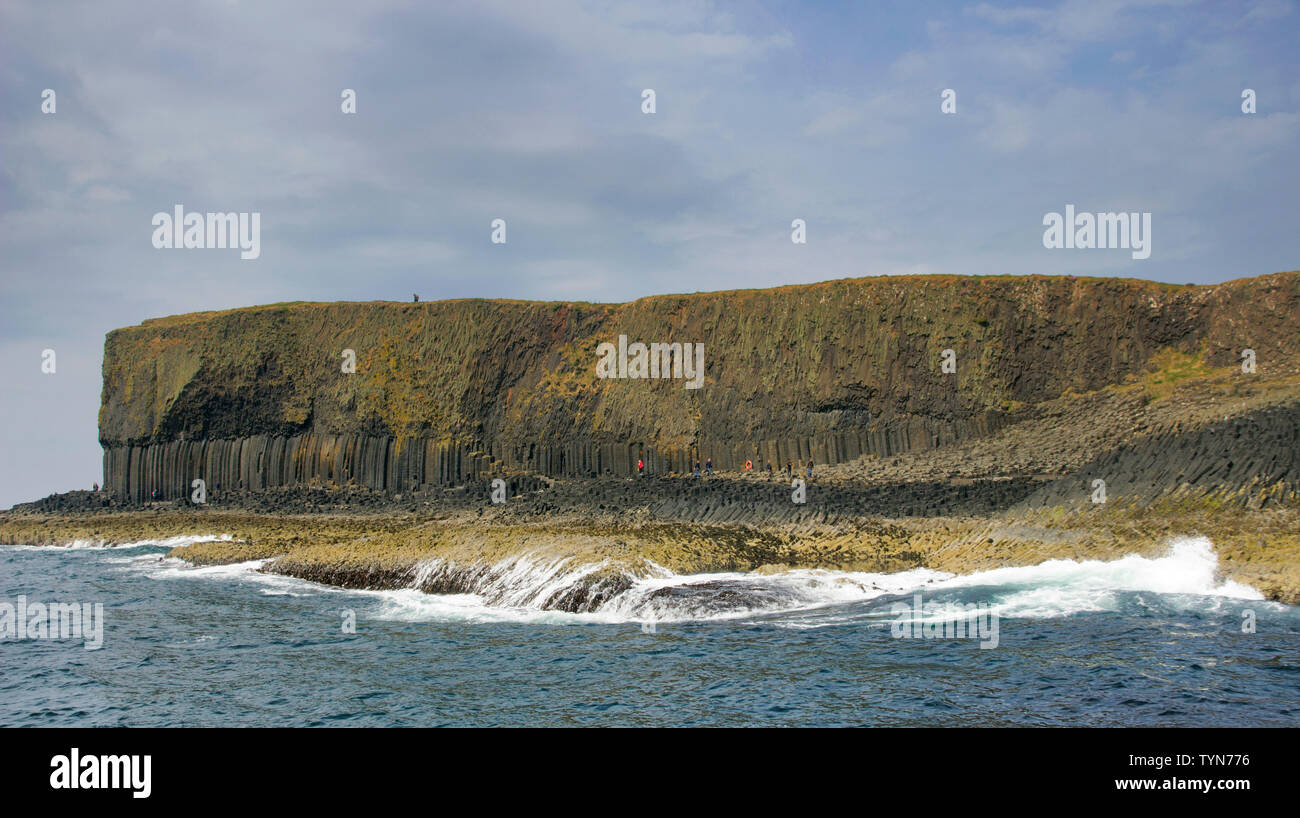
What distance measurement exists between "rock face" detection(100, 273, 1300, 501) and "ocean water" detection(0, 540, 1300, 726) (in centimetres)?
2192

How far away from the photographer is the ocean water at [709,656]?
11758 millimetres

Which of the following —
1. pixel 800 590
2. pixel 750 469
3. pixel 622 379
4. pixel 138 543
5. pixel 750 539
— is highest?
pixel 622 379

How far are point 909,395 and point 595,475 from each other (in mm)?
16448

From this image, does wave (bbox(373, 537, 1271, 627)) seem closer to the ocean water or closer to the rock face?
the ocean water

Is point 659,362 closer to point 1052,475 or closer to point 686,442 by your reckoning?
point 686,442

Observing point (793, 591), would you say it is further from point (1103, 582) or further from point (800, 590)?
point (1103, 582)

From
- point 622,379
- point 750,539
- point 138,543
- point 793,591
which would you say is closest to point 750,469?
point 622,379

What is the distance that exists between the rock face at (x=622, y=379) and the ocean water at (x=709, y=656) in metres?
21.9

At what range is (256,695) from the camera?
1381 cm

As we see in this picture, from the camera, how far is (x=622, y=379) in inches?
1970

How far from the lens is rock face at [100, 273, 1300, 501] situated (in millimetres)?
41000

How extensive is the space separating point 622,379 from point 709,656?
117ft

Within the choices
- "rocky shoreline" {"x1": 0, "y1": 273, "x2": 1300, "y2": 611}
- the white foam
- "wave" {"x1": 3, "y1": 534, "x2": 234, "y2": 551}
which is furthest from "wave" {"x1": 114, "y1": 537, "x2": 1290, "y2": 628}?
"wave" {"x1": 3, "y1": 534, "x2": 234, "y2": 551}
